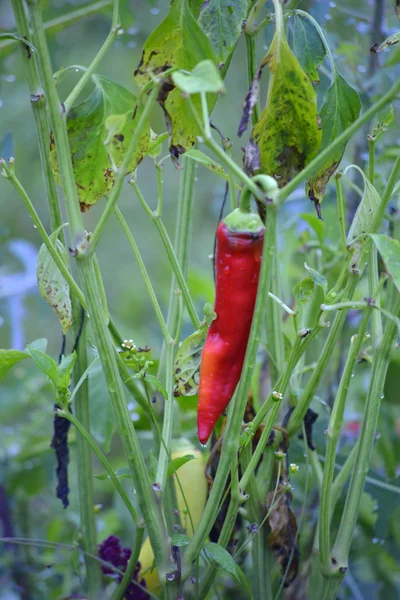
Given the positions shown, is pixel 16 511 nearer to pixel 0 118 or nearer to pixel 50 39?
pixel 50 39

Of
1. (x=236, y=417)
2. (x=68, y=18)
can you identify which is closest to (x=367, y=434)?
(x=236, y=417)

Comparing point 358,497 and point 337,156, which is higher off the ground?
point 337,156

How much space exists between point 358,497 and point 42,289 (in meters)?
0.28

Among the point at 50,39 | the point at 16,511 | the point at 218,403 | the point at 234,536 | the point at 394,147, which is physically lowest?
the point at 16,511

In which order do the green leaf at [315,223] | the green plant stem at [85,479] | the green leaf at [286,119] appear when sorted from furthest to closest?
the green leaf at [315,223], the green plant stem at [85,479], the green leaf at [286,119]

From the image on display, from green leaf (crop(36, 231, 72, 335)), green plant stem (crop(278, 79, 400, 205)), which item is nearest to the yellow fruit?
green leaf (crop(36, 231, 72, 335))

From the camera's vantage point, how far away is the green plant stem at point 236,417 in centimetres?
35

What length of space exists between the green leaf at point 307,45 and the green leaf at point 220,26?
0.06 metres

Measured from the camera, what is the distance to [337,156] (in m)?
0.41

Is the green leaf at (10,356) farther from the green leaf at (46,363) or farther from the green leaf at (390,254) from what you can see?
the green leaf at (390,254)

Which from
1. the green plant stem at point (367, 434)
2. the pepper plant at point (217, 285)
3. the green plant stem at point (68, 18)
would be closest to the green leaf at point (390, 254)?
the pepper plant at point (217, 285)

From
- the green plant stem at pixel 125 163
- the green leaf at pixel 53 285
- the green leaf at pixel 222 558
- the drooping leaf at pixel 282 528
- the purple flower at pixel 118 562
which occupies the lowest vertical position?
the purple flower at pixel 118 562

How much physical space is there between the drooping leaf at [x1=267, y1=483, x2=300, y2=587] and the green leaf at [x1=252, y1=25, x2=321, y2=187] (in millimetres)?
257

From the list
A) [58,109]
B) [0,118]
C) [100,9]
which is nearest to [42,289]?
[58,109]
